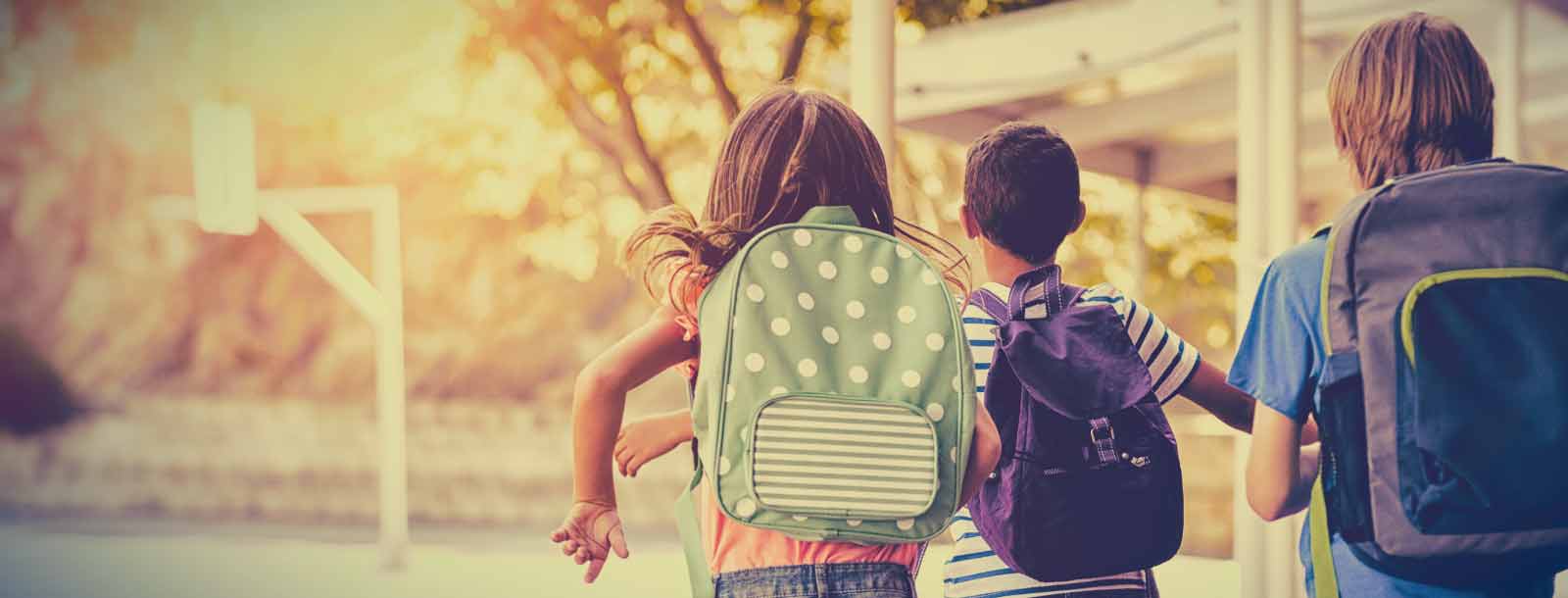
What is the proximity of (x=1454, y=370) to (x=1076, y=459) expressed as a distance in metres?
0.46

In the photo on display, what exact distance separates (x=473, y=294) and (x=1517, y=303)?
1164cm

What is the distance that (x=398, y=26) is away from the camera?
10.9 m

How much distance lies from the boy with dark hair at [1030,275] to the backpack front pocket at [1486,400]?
40 cm

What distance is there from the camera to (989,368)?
188cm

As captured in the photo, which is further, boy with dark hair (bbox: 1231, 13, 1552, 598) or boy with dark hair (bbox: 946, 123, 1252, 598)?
boy with dark hair (bbox: 946, 123, 1252, 598)

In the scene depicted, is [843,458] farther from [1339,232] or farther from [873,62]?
[873,62]

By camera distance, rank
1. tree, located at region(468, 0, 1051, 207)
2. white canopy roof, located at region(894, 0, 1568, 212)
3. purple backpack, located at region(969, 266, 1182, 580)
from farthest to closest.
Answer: tree, located at region(468, 0, 1051, 207), white canopy roof, located at region(894, 0, 1568, 212), purple backpack, located at region(969, 266, 1182, 580)

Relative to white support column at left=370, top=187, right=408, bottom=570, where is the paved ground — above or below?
below

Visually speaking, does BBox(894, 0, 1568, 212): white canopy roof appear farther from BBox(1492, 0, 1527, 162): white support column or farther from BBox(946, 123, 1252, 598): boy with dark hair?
BBox(946, 123, 1252, 598): boy with dark hair

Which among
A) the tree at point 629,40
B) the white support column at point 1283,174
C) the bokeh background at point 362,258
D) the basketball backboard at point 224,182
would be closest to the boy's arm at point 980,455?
the white support column at point 1283,174

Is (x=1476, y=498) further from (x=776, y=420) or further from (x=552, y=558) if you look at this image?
(x=552, y=558)

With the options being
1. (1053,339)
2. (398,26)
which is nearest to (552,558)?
(398,26)

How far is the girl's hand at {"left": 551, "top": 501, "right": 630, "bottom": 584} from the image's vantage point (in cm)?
156

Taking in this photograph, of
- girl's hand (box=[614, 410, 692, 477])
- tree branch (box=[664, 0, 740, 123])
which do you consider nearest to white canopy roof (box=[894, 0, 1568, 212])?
tree branch (box=[664, 0, 740, 123])
